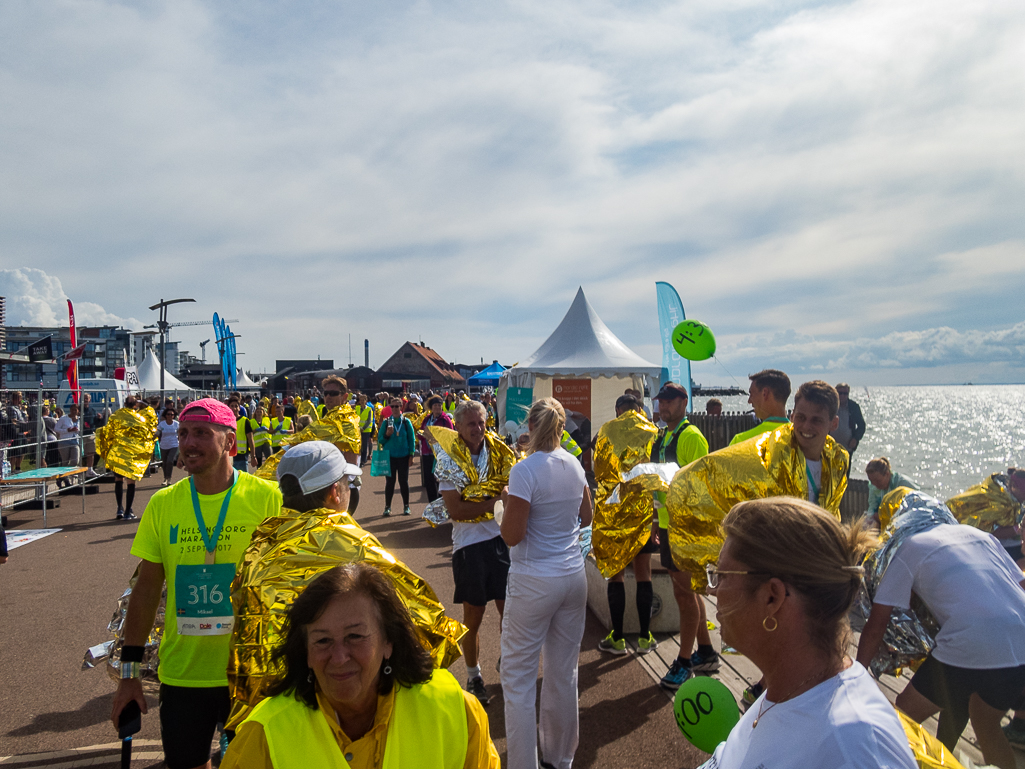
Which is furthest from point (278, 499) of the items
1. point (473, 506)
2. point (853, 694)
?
point (853, 694)

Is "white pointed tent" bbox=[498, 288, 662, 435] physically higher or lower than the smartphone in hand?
higher

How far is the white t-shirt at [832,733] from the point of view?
3.45 feet

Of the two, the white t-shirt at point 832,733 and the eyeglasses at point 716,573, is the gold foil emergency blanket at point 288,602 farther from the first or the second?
the white t-shirt at point 832,733

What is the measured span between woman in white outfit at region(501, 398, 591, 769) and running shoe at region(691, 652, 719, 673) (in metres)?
1.36

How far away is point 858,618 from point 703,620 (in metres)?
2.09

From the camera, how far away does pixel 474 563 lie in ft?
12.4

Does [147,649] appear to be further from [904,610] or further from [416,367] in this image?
[416,367]

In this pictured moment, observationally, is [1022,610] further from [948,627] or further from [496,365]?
[496,365]

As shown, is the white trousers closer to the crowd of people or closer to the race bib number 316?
the crowd of people

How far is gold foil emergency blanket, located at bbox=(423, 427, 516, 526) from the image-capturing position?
388 centimetres

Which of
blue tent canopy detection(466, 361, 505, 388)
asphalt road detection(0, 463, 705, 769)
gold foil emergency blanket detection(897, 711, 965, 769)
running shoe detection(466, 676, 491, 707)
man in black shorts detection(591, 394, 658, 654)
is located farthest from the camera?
blue tent canopy detection(466, 361, 505, 388)

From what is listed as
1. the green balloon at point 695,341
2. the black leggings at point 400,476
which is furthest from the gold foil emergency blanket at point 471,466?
the green balloon at point 695,341

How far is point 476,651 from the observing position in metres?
3.91

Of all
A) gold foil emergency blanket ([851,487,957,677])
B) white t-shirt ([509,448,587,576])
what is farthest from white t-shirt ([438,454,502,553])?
gold foil emergency blanket ([851,487,957,677])
